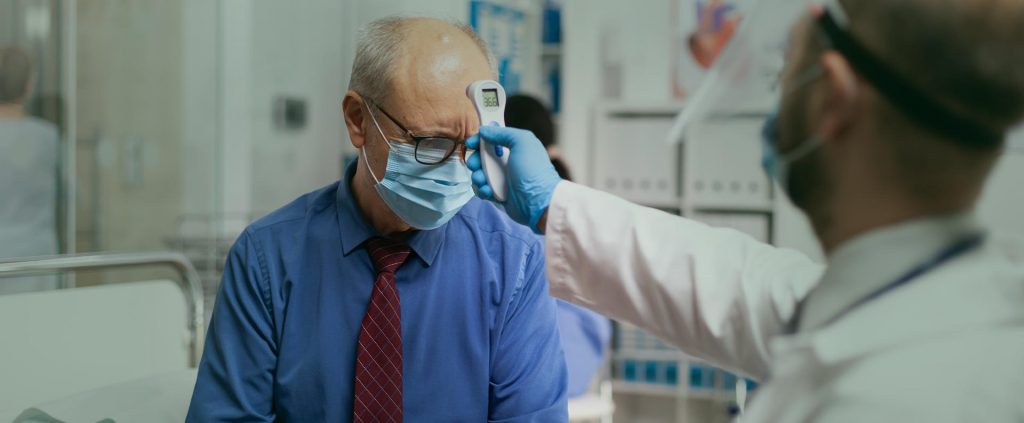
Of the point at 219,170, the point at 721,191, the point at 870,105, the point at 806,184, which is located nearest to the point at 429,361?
the point at 806,184

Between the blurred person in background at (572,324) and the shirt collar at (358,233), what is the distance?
1047 millimetres

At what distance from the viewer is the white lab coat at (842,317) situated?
2.22ft

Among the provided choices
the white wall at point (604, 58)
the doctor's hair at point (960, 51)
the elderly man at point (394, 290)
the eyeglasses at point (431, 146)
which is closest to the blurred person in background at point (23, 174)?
the elderly man at point (394, 290)

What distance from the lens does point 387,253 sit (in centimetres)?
149

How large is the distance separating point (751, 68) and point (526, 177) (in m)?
0.39

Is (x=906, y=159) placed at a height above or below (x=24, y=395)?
above

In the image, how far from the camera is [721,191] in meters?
4.32

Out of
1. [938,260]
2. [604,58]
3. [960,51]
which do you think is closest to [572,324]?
[938,260]

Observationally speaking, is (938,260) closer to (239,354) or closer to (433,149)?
(433,149)

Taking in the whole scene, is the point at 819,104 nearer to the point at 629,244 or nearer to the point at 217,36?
the point at 629,244

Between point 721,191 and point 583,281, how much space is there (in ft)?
10.8

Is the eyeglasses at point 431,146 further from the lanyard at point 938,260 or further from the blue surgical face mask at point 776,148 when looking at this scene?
the lanyard at point 938,260

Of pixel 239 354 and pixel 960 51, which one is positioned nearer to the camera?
pixel 960 51

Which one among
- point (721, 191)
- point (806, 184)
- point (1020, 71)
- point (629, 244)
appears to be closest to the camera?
point (1020, 71)
